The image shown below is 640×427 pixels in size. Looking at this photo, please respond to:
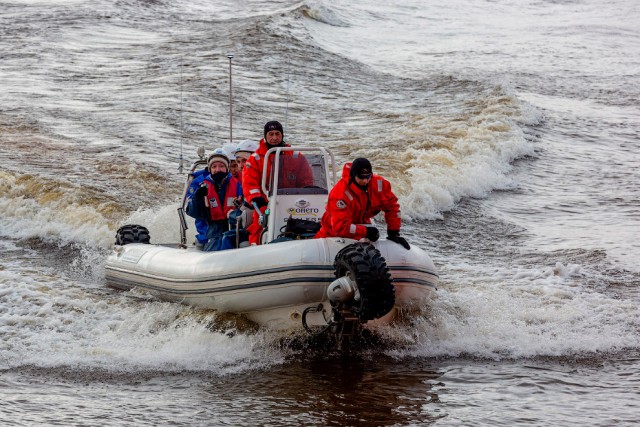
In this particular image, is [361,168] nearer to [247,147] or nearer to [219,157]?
[219,157]

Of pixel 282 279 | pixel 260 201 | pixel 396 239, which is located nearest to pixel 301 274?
pixel 282 279

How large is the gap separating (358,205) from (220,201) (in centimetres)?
189

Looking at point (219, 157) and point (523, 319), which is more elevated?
point (219, 157)

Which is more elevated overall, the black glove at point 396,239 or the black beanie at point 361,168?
the black beanie at point 361,168

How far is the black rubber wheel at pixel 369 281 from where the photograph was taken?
6.31 meters

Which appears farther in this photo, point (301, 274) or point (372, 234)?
point (372, 234)

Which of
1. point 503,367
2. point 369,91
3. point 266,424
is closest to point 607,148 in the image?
point 369,91

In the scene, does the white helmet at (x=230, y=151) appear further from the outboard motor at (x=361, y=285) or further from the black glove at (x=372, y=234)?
the outboard motor at (x=361, y=285)

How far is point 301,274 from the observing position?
6.82m

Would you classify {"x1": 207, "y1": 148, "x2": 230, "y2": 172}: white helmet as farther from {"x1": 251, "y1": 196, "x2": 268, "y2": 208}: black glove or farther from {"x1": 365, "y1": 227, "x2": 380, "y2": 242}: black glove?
{"x1": 365, "y1": 227, "x2": 380, "y2": 242}: black glove

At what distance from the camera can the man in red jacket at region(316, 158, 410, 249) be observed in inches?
273

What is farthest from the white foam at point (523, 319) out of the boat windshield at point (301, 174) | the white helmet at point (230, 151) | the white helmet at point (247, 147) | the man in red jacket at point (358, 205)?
the white helmet at point (230, 151)

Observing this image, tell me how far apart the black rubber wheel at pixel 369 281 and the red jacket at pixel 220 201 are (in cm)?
232

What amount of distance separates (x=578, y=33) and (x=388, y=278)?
110 feet
